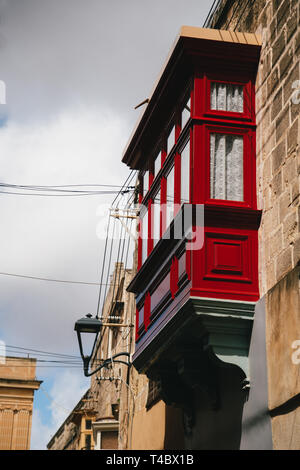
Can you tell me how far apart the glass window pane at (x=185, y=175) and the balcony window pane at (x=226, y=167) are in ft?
1.26

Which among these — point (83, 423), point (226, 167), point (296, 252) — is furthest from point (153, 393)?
point (83, 423)

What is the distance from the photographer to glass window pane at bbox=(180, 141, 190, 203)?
11.1 m

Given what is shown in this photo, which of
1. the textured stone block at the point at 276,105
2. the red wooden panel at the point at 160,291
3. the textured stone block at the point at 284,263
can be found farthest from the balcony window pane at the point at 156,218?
the textured stone block at the point at 284,263

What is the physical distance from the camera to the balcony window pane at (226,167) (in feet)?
35.6

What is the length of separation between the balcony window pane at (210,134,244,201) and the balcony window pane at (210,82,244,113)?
1.39ft

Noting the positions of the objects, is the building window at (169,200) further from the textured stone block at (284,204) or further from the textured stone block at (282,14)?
the textured stone block at (282,14)

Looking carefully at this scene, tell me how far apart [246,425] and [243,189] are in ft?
9.76

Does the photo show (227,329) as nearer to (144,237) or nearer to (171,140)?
(171,140)

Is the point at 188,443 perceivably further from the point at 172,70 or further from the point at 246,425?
the point at 172,70

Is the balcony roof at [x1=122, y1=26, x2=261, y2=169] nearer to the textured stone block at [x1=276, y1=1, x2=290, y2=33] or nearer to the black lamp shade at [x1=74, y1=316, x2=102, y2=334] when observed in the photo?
the textured stone block at [x1=276, y1=1, x2=290, y2=33]
